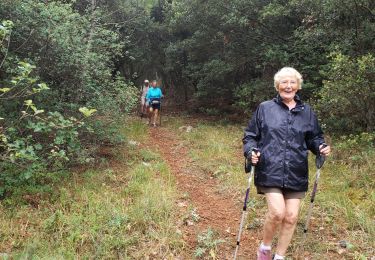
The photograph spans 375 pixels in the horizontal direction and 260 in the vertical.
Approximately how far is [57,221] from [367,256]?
4.36m

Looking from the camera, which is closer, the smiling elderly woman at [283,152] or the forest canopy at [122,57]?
the smiling elderly woman at [283,152]

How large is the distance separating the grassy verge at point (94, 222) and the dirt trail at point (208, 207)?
1.02 feet

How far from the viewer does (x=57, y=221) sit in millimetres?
5812

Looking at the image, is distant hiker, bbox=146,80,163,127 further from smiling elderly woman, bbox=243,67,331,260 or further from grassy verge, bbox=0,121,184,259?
smiling elderly woman, bbox=243,67,331,260

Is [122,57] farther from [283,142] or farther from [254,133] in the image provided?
[283,142]

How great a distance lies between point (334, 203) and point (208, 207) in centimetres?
213

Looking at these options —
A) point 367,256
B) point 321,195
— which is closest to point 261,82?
point 321,195

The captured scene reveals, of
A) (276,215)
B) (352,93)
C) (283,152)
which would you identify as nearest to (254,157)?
(283,152)

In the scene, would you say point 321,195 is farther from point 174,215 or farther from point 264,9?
point 264,9

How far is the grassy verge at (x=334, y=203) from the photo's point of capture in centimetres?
536

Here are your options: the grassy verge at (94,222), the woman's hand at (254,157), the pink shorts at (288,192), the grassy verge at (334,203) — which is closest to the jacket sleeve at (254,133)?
the woman's hand at (254,157)

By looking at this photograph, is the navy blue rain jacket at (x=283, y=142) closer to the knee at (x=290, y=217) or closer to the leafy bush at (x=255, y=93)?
the knee at (x=290, y=217)

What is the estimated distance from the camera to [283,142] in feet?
14.3

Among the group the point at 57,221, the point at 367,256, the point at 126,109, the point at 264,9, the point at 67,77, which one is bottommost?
the point at 57,221
